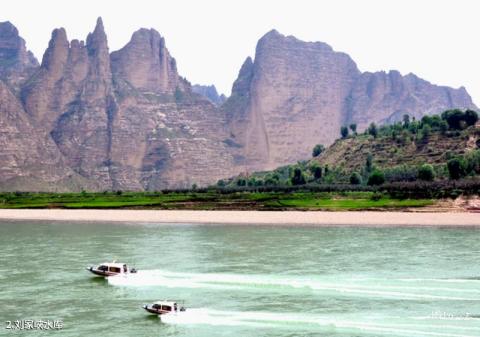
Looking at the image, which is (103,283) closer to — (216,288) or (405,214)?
(216,288)

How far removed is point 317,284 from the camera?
185 ft

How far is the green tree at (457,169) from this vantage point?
6176 inches

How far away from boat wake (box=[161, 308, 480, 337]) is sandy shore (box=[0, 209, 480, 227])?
70651mm

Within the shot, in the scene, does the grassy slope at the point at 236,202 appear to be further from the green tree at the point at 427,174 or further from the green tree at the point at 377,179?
the green tree at the point at 377,179

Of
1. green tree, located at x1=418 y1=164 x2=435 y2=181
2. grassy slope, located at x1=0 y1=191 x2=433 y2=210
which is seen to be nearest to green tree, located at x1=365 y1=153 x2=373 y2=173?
green tree, located at x1=418 y1=164 x2=435 y2=181

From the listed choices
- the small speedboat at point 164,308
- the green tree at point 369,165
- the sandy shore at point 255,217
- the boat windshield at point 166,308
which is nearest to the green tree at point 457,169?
the green tree at point 369,165

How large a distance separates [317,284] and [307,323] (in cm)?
1233

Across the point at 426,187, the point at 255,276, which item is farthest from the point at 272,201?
the point at 255,276

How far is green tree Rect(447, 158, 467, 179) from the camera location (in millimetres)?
156875

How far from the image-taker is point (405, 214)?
12194 cm

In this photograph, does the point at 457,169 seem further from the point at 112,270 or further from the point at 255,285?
the point at 112,270

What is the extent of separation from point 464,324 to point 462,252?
113 feet

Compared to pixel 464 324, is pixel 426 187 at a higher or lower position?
higher

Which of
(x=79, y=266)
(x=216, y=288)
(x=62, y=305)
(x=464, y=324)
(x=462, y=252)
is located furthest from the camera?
(x=462, y=252)
